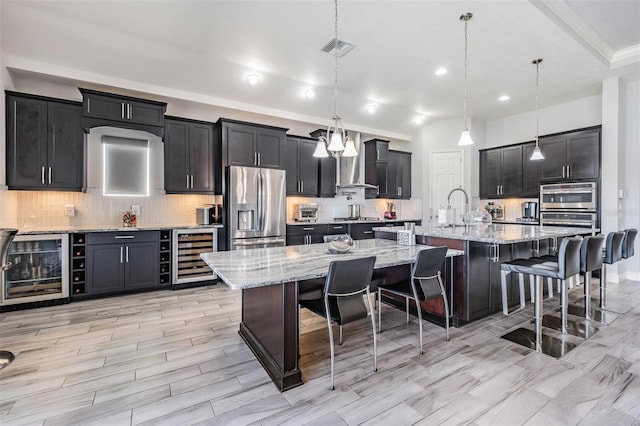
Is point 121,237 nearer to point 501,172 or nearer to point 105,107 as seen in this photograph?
point 105,107

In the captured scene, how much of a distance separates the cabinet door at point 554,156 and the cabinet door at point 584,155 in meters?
0.10

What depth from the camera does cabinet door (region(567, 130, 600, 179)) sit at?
491 centimetres

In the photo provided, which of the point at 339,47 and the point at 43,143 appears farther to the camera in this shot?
the point at 43,143

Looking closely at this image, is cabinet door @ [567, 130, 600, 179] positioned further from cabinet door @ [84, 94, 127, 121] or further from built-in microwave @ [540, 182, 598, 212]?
cabinet door @ [84, 94, 127, 121]

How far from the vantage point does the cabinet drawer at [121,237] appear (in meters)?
3.83

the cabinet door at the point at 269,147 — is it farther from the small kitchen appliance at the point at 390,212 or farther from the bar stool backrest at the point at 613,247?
the bar stool backrest at the point at 613,247

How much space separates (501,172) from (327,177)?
362 cm

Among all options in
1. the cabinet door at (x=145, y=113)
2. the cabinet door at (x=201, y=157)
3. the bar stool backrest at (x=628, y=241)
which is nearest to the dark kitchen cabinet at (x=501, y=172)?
the bar stool backrest at (x=628, y=241)

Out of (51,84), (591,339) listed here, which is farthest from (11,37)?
(591,339)

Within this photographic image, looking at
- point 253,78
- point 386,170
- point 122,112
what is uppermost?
point 253,78

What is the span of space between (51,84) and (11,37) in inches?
31.9

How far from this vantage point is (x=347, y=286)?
204 centimetres

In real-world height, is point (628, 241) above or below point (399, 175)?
below

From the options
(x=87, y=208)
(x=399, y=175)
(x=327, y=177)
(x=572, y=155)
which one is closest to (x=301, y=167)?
(x=327, y=177)
